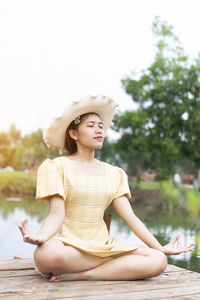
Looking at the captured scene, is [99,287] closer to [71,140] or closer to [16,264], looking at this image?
[16,264]

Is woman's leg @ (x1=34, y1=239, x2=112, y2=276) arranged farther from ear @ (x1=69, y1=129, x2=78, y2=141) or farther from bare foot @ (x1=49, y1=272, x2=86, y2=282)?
ear @ (x1=69, y1=129, x2=78, y2=141)

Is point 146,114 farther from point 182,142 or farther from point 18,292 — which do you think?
point 18,292

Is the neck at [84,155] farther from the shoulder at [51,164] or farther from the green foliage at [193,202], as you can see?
the green foliage at [193,202]

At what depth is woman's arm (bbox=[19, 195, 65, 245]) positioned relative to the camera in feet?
5.00

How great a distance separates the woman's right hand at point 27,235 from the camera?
4.71 ft

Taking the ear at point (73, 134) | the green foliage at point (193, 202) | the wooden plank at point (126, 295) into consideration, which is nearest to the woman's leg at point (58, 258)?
the wooden plank at point (126, 295)

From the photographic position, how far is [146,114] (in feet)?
40.3

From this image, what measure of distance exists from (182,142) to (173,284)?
11030mm

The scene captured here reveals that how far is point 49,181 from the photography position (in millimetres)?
1755

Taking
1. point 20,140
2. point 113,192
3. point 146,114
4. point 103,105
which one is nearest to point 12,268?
point 113,192

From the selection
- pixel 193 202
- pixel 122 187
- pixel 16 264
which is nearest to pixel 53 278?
pixel 16 264

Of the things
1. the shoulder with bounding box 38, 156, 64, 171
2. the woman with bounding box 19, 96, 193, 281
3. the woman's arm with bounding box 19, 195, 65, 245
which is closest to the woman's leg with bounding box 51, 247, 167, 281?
the woman with bounding box 19, 96, 193, 281

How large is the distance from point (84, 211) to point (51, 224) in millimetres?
221

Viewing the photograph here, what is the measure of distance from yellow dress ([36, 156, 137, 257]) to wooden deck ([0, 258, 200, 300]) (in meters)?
0.18
